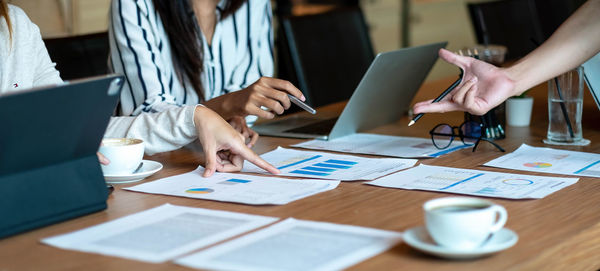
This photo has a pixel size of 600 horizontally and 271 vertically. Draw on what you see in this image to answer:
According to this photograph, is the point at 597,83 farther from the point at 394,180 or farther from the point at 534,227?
the point at 534,227

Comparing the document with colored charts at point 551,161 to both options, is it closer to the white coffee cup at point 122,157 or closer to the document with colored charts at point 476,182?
the document with colored charts at point 476,182

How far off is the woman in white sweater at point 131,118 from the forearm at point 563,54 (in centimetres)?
56

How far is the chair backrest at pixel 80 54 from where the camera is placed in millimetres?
1827

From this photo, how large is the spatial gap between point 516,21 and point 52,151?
2.39 meters

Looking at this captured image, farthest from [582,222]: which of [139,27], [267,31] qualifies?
[267,31]

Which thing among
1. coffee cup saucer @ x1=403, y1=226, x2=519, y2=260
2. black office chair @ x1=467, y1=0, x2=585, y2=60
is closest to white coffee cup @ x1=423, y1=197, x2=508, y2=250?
coffee cup saucer @ x1=403, y1=226, x2=519, y2=260

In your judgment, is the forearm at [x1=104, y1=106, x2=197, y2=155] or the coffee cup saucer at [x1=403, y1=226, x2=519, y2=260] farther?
the forearm at [x1=104, y1=106, x2=197, y2=155]

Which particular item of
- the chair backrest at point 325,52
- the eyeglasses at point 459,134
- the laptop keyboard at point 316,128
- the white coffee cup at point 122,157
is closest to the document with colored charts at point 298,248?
the white coffee cup at point 122,157

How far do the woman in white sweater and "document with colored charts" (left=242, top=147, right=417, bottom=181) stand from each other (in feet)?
0.25

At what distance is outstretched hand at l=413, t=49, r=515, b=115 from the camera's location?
138 centimetres

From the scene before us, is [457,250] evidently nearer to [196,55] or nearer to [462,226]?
[462,226]

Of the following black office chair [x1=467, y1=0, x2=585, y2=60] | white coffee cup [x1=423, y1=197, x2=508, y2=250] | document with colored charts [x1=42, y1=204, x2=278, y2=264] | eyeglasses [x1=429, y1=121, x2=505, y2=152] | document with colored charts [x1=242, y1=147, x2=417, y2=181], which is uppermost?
document with colored charts [x1=42, y1=204, x2=278, y2=264]

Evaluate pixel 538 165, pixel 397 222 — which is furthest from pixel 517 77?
pixel 397 222

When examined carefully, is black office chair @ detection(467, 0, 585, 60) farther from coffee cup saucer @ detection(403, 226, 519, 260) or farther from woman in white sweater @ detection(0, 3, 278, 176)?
coffee cup saucer @ detection(403, 226, 519, 260)
